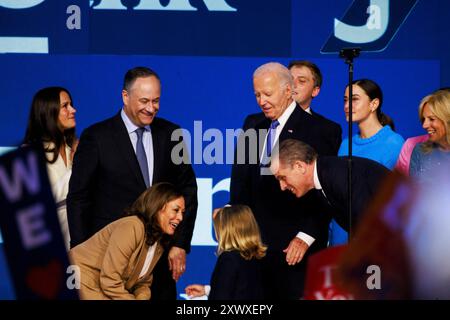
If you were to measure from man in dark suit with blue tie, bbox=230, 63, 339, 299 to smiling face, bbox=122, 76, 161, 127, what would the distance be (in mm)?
495

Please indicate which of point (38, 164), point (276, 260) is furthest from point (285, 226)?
point (38, 164)

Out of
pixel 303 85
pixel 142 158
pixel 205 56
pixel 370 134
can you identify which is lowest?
pixel 142 158

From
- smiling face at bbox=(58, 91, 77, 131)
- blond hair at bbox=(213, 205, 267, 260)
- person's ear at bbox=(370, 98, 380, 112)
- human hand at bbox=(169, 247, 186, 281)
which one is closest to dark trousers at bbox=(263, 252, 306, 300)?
blond hair at bbox=(213, 205, 267, 260)

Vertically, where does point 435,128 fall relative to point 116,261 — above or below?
above

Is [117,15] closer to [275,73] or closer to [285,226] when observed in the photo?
[275,73]

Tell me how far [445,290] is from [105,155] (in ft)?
5.74

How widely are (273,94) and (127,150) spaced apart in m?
0.76

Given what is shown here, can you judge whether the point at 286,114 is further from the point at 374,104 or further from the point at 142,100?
the point at 142,100

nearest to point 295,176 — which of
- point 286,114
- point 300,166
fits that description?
point 300,166

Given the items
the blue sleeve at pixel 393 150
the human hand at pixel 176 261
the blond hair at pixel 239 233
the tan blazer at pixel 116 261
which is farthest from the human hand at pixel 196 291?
the blue sleeve at pixel 393 150

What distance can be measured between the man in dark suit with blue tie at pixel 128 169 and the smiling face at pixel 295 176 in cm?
51

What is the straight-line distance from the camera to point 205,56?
4914 millimetres

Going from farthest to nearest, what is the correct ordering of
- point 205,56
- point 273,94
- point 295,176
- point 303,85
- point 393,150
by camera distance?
point 205,56 < point 303,85 < point 393,150 < point 273,94 < point 295,176

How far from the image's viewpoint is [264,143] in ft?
13.2
